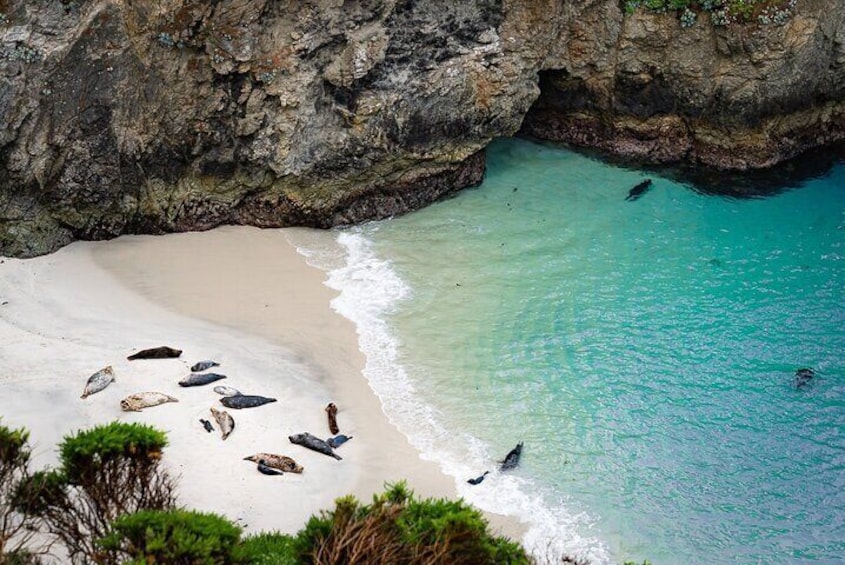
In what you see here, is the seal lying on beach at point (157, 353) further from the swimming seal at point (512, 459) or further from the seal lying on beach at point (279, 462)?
the swimming seal at point (512, 459)

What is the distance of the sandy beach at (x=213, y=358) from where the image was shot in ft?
46.9

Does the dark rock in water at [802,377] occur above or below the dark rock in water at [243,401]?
below

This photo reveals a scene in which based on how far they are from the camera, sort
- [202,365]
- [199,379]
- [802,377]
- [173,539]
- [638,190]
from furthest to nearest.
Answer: [638,190] → [802,377] → [202,365] → [199,379] → [173,539]

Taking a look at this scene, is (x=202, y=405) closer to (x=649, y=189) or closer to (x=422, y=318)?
(x=422, y=318)

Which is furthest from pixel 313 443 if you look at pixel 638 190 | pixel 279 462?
pixel 638 190

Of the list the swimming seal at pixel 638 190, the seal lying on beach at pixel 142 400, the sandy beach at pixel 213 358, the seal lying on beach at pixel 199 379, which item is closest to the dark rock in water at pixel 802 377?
the sandy beach at pixel 213 358

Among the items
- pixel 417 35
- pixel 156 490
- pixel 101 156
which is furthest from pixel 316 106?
pixel 156 490

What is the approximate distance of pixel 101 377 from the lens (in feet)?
52.2

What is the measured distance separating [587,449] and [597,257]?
295 inches

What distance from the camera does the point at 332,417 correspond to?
1593 cm

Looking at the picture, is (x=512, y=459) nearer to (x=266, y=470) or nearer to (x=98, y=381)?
(x=266, y=470)

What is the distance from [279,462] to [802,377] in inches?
416

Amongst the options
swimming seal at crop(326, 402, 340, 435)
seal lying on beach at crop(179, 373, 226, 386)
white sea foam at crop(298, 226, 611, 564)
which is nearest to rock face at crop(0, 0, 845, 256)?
white sea foam at crop(298, 226, 611, 564)

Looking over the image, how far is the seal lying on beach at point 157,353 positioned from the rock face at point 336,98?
5.28 m
